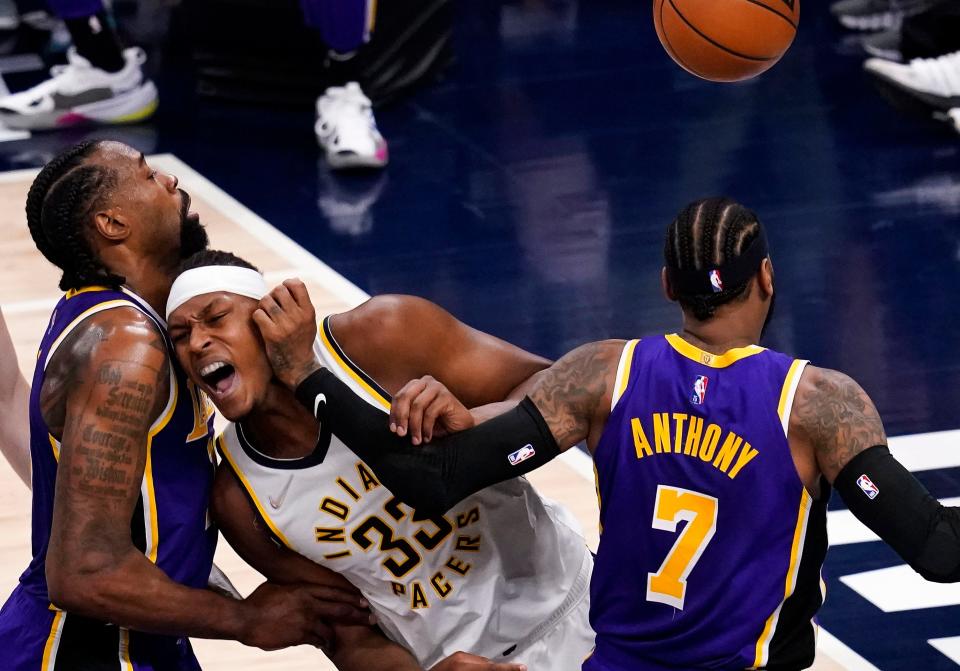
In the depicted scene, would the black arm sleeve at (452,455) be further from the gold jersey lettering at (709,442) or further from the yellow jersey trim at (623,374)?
the gold jersey lettering at (709,442)

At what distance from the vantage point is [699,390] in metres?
3.14

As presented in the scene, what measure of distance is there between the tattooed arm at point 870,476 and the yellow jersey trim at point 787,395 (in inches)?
0.4

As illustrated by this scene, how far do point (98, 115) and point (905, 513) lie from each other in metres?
7.07

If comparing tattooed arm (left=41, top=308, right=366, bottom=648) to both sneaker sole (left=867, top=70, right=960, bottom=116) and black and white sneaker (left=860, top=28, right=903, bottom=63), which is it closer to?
sneaker sole (left=867, top=70, right=960, bottom=116)

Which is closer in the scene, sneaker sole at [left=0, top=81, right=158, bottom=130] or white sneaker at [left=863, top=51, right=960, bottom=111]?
white sneaker at [left=863, top=51, right=960, bottom=111]

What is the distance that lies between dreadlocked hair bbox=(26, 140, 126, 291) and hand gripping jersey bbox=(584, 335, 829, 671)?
1261mm

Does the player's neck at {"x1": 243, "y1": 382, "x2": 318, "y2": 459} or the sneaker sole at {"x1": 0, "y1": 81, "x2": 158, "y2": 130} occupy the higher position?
the player's neck at {"x1": 243, "y1": 382, "x2": 318, "y2": 459}

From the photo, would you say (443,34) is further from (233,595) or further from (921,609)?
(233,595)

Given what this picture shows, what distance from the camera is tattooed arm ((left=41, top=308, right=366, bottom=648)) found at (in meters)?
3.28

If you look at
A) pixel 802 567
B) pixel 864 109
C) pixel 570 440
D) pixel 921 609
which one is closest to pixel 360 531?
pixel 570 440

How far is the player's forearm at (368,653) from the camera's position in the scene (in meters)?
3.69

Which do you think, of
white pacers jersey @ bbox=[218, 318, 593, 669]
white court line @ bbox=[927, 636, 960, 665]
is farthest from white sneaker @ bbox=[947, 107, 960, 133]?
white pacers jersey @ bbox=[218, 318, 593, 669]

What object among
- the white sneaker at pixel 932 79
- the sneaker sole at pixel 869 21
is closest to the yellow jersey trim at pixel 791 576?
the white sneaker at pixel 932 79

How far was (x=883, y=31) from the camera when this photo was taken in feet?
32.3
